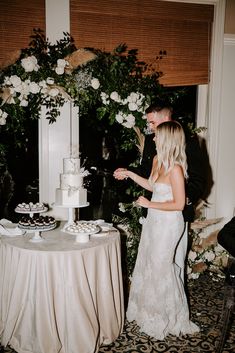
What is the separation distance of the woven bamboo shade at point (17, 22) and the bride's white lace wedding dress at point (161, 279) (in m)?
2.07

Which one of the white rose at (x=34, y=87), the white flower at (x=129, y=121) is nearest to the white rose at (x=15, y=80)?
the white rose at (x=34, y=87)

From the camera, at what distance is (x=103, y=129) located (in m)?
4.24

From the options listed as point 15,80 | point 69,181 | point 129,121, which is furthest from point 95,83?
point 69,181

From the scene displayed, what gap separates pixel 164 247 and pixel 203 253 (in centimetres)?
157

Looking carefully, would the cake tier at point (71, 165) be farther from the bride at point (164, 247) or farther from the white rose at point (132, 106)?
the white rose at point (132, 106)

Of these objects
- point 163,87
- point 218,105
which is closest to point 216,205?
point 218,105

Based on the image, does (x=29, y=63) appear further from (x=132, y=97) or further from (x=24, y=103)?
(x=132, y=97)

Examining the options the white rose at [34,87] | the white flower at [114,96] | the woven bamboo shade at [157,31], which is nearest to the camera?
the white rose at [34,87]

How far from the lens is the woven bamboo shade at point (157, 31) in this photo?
3760 mm

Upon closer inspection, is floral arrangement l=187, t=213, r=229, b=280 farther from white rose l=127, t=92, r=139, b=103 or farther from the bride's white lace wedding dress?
white rose l=127, t=92, r=139, b=103

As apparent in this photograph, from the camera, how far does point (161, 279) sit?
9.42ft

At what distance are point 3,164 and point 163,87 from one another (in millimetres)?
1935

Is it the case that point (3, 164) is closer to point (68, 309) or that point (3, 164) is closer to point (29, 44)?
point (29, 44)

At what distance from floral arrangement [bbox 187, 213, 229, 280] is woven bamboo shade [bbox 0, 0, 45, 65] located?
2.66 metres
